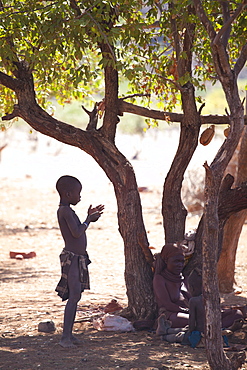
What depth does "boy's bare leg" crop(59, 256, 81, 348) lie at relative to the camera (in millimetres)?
4676

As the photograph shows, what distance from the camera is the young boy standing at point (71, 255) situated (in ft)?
15.4

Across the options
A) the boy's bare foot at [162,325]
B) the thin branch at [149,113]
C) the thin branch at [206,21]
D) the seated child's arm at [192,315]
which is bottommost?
the boy's bare foot at [162,325]

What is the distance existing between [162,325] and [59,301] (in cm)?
214

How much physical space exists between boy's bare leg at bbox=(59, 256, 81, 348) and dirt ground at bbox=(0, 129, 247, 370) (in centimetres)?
10

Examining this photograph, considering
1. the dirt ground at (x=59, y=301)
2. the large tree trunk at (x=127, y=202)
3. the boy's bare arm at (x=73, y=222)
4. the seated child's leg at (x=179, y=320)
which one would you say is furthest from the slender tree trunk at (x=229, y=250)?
the boy's bare arm at (x=73, y=222)

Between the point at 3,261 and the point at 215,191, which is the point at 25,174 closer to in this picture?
the point at 3,261

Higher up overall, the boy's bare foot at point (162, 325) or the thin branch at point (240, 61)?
the thin branch at point (240, 61)

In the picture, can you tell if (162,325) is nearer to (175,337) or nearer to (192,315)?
(175,337)

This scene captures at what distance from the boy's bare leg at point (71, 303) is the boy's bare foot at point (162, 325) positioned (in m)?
0.82

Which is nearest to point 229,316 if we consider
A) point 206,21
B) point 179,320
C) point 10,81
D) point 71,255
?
point 179,320

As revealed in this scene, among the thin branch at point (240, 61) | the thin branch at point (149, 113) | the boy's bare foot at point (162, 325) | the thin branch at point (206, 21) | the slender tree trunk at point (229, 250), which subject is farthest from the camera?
the slender tree trunk at point (229, 250)

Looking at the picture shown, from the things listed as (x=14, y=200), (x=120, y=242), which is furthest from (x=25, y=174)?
(x=120, y=242)

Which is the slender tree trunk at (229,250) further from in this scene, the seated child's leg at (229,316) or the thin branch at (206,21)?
the thin branch at (206,21)

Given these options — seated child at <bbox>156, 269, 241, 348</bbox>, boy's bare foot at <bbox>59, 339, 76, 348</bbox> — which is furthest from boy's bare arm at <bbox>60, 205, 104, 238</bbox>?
seated child at <bbox>156, 269, 241, 348</bbox>
